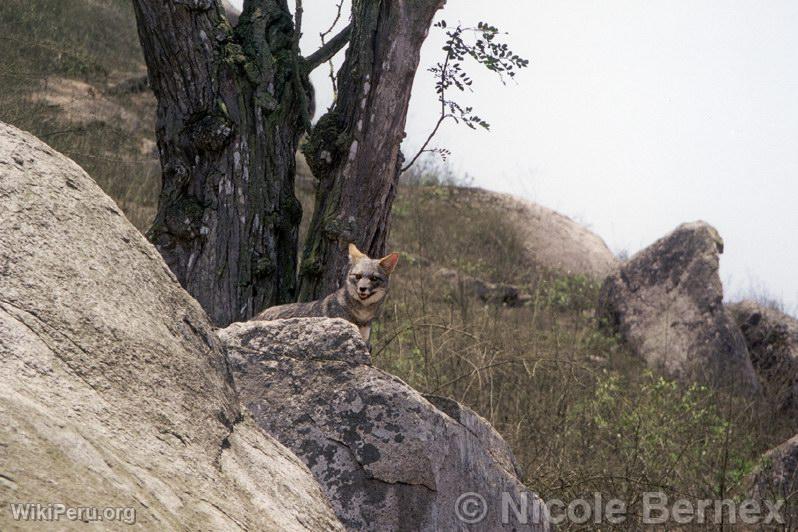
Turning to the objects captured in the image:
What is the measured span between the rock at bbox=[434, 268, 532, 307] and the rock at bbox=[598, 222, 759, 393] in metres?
1.28

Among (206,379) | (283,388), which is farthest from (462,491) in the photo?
(206,379)

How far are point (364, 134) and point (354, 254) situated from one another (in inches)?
37.4

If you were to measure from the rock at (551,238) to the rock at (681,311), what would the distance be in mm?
2257

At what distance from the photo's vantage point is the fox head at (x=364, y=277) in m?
6.67

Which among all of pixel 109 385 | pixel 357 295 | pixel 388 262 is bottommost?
pixel 109 385

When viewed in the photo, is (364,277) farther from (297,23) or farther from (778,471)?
(778,471)

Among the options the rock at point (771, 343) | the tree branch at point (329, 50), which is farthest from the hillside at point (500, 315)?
Result: the tree branch at point (329, 50)

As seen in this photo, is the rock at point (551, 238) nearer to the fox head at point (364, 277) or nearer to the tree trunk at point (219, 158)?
the fox head at point (364, 277)

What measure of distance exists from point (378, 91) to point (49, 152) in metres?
4.09

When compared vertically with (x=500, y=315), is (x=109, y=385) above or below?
below

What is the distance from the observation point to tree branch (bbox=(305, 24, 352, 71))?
300 inches

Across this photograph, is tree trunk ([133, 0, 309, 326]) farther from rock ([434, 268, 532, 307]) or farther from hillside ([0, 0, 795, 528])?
rock ([434, 268, 532, 307])

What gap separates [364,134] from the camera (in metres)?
6.89

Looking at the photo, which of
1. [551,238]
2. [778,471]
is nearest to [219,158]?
[778,471]
